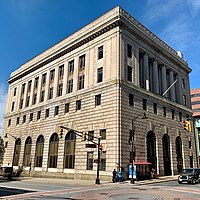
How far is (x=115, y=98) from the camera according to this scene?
3603 centimetres

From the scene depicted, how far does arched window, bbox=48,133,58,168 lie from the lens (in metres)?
44.1

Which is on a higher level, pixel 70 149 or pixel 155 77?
pixel 155 77

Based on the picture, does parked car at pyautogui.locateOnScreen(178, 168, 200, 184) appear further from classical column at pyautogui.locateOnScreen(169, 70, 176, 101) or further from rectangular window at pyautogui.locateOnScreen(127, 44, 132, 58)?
classical column at pyautogui.locateOnScreen(169, 70, 176, 101)

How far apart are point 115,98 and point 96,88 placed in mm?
5232

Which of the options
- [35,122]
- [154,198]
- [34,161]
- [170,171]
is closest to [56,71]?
[35,122]

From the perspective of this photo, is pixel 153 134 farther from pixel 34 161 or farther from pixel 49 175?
pixel 34 161

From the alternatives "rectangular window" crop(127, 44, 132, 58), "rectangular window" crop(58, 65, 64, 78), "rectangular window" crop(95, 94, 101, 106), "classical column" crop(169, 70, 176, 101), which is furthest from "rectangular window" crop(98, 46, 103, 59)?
"classical column" crop(169, 70, 176, 101)

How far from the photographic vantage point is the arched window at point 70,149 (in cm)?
4041

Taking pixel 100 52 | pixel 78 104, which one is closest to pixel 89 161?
pixel 78 104

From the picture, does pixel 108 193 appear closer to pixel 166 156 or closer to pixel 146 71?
pixel 166 156

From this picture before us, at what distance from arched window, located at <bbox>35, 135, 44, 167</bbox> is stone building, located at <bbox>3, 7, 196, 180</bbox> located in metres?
0.21

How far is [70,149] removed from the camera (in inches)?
1628

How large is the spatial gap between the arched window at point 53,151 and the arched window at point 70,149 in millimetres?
3350

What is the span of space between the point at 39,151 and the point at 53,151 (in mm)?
5385
